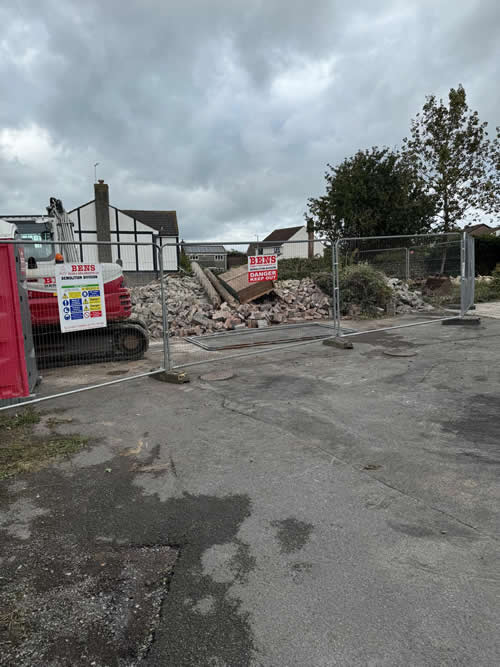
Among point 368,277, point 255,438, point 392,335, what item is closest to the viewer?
point 255,438

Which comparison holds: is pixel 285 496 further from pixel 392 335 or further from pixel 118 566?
pixel 392 335

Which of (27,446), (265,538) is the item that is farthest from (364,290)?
(265,538)

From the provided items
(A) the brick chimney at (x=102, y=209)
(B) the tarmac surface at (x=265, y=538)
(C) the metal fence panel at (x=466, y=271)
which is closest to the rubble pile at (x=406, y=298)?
(C) the metal fence panel at (x=466, y=271)

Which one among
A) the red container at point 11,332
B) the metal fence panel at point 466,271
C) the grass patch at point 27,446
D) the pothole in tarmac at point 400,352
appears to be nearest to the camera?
the grass patch at point 27,446

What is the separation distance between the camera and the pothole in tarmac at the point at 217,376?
7589mm

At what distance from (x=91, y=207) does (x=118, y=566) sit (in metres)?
37.7

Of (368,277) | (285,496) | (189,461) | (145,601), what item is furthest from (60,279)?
(368,277)

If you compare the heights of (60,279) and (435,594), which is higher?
(60,279)

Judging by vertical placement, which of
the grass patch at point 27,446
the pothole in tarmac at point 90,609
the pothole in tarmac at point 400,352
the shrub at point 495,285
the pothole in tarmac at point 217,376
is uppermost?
the shrub at point 495,285

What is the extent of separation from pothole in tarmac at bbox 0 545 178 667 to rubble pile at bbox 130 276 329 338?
10.3 metres

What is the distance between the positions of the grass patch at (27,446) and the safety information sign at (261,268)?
5.08m

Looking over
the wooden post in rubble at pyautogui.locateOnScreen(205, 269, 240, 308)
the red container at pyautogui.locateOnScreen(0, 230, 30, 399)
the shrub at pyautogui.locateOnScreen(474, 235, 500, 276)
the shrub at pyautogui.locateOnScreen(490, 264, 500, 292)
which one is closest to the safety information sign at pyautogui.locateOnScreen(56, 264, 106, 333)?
the red container at pyautogui.locateOnScreen(0, 230, 30, 399)

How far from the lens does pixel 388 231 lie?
26.8m

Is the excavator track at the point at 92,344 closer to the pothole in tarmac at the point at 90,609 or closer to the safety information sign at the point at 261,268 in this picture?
the safety information sign at the point at 261,268
